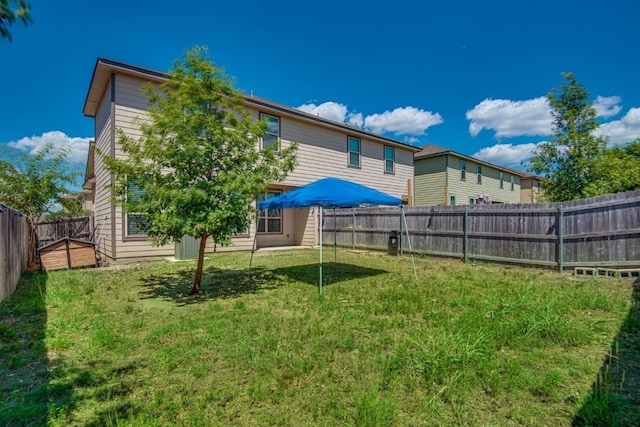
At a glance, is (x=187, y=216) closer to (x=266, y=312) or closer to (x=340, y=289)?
(x=266, y=312)

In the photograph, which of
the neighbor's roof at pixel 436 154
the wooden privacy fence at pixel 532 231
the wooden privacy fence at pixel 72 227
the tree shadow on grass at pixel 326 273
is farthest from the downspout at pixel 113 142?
the neighbor's roof at pixel 436 154

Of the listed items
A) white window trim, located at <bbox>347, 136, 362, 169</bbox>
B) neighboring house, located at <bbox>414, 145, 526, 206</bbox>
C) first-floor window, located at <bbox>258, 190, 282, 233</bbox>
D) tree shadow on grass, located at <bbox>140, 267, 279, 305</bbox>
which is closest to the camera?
tree shadow on grass, located at <bbox>140, 267, 279, 305</bbox>

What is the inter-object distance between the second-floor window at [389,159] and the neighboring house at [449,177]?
3.62m

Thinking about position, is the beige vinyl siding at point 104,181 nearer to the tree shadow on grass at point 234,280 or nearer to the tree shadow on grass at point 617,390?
the tree shadow on grass at point 234,280

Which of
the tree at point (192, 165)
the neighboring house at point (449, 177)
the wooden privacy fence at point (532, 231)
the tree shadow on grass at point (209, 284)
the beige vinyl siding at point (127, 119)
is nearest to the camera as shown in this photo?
the tree at point (192, 165)

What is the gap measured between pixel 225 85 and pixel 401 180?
14241 mm

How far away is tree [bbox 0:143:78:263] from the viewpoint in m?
11.8

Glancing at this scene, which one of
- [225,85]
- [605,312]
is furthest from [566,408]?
[225,85]

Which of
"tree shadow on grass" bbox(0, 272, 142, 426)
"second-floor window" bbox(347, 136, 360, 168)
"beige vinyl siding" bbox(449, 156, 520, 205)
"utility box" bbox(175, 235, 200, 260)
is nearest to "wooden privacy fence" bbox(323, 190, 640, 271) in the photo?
"second-floor window" bbox(347, 136, 360, 168)

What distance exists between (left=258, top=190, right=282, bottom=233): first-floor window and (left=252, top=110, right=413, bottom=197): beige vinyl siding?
952mm

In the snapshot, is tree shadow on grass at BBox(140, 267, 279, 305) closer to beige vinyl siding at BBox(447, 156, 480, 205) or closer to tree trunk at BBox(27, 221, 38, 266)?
tree trunk at BBox(27, 221, 38, 266)

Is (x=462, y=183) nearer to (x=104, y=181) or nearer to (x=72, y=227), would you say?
(x=104, y=181)

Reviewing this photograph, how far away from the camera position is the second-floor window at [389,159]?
17.8 m

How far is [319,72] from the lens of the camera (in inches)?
685
